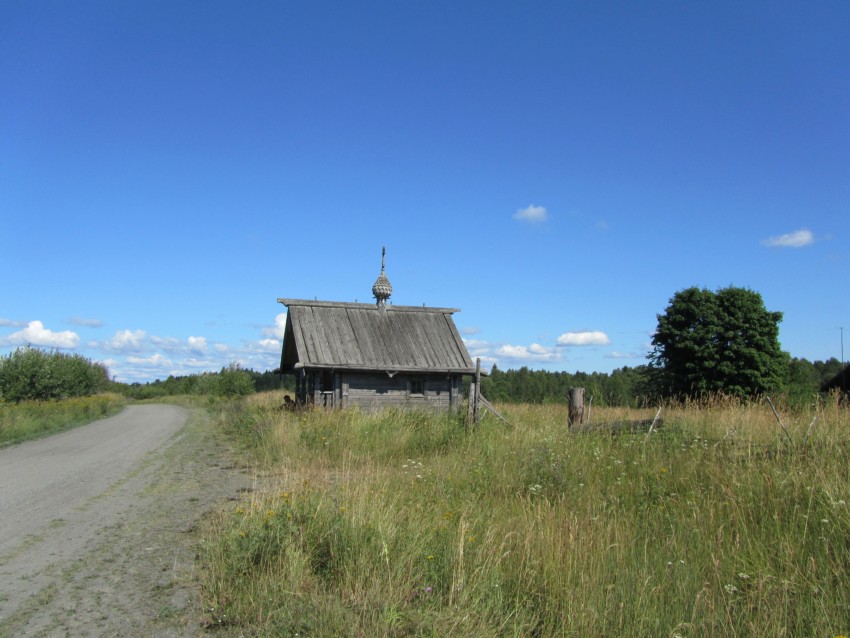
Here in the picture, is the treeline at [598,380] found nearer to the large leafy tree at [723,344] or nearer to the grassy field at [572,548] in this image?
the large leafy tree at [723,344]

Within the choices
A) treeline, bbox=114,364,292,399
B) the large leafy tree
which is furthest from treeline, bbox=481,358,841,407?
treeline, bbox=114,364,292,399

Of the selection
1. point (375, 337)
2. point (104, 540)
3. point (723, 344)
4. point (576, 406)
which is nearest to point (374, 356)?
point (375, 337)

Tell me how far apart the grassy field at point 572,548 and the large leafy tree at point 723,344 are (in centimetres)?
2985

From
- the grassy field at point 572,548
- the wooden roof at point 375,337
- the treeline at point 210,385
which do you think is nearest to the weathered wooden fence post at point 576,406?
the grassy field at point 572,548

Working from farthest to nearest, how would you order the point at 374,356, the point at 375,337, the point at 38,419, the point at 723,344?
the point at 723,344 < the point at 38,419 < the point at 375,337 < the point at 374,356

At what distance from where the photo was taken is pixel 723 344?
119ft

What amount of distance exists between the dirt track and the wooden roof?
7367mm

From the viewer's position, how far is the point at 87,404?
1292 inches

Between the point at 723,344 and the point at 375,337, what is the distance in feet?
78.6

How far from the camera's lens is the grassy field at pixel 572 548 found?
3.91 meters

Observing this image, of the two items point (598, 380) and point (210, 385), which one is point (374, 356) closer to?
point (598, 380)

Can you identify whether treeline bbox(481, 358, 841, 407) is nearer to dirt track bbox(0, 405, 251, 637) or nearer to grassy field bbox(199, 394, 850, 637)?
dirt track bbox(0, 405, 251, 637)

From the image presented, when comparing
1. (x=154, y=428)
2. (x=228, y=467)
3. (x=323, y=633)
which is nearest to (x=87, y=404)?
(x=154, y=428)

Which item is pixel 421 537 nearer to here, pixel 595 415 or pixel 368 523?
pixel 368 523
